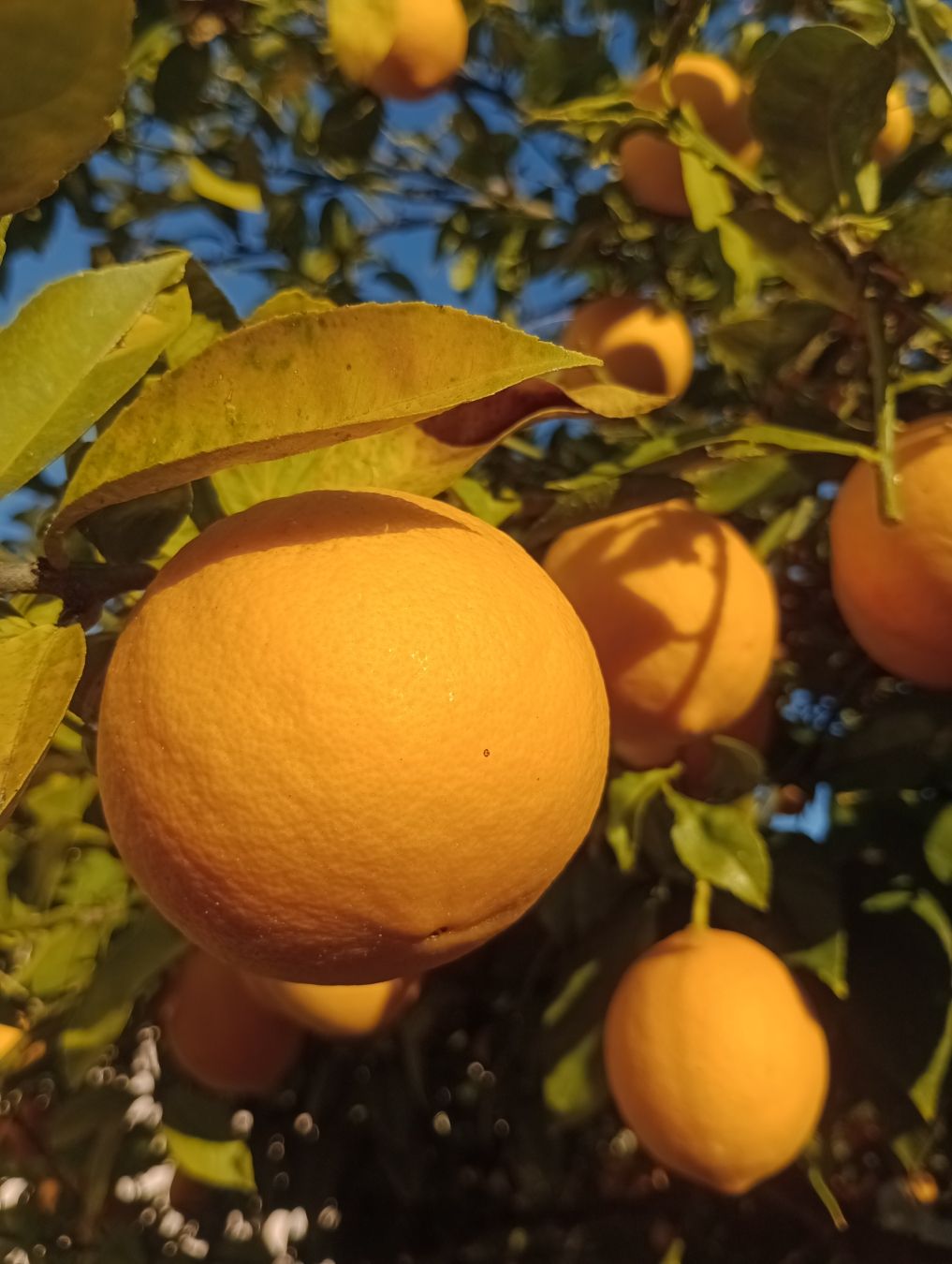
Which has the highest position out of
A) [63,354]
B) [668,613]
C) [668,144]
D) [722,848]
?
[63,354]

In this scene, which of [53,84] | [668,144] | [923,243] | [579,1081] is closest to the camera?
[53,84]

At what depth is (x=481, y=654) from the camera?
53cm

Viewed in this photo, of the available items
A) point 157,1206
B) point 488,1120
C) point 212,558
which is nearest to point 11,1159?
point 157,1206

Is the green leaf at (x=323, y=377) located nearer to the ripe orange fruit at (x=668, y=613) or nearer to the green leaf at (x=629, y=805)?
the ripe orange fruit at (x=668, y=613)

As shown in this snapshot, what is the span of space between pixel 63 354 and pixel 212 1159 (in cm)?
98

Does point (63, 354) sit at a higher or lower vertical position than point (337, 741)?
higher

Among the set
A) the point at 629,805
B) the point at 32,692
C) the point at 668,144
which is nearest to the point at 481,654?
the point at 32,692

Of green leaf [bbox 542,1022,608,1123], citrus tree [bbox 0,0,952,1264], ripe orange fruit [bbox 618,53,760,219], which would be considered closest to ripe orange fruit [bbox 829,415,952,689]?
citrus tree [bbox 0,0,952,1264]

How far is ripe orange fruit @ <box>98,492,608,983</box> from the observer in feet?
1.64

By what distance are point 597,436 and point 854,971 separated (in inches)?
25.9

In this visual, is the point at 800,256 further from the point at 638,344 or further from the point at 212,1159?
the point at 212,1159

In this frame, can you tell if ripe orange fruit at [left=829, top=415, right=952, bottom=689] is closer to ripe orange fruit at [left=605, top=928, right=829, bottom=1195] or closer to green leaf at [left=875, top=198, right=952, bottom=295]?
green leaf at [left=875, top=198, right=952, bottom=295]

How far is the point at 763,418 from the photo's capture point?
1.15 meters

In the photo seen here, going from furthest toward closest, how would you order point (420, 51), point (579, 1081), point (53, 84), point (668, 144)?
point (420, 51) → point (668, 144) → point (579, 1081) → point (53, 84)
